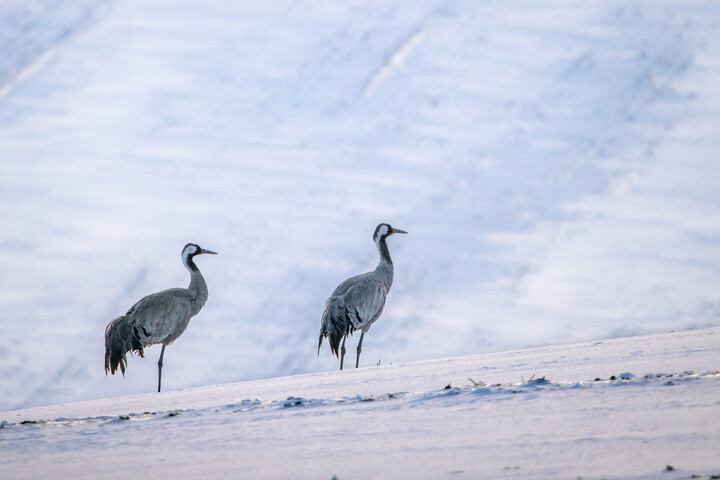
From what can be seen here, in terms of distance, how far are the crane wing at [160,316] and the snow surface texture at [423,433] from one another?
7.86 meters

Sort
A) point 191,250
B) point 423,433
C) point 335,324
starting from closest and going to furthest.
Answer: point 423,433
point 335,324
point 191,250

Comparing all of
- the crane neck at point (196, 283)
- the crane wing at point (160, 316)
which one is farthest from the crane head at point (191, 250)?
the crane wing at point (160, 316)

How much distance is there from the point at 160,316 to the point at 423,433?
11.7 m

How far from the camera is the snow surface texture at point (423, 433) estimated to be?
478cm

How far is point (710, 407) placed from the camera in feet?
18.8

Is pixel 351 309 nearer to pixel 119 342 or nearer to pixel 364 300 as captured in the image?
pixel 364 300

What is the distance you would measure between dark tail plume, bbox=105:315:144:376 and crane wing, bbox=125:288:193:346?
0.13 metres

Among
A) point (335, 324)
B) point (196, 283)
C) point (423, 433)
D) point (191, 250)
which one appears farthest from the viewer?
point (191, 250)

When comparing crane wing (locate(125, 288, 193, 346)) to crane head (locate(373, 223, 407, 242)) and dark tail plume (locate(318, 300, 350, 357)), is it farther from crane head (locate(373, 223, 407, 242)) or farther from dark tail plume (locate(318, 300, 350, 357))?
crane head (locate(373, 223, 407, 242))

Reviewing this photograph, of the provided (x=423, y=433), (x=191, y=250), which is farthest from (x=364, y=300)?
(x=423, y=433)

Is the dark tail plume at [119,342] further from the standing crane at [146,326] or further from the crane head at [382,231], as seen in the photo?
the crane head at [382,231]

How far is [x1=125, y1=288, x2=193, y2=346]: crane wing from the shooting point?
16.5 metres

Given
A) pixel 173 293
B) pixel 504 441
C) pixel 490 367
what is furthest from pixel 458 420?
pixel 173 293

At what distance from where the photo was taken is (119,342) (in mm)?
16578
